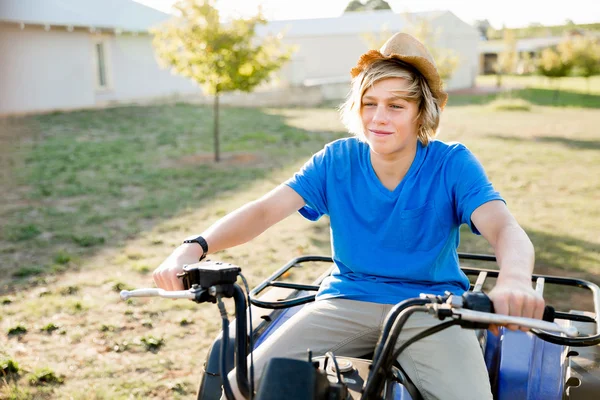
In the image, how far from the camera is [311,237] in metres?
6.62

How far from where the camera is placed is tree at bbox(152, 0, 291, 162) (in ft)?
35.1

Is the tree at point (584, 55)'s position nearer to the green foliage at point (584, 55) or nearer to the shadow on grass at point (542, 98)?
the green foliage at point (584, 55)

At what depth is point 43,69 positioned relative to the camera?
18.3 m

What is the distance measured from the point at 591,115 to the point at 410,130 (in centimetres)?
2050

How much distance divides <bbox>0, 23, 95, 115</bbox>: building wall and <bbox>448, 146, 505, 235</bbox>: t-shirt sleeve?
16828mm

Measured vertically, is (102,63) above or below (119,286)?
above

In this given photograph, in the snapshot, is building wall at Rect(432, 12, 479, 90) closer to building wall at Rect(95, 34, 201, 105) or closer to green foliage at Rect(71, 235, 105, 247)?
building wall at Rect(95, 34, 201, 105)

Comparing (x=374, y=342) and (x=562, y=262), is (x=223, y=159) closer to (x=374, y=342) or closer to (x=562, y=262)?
(x=562, y=262)

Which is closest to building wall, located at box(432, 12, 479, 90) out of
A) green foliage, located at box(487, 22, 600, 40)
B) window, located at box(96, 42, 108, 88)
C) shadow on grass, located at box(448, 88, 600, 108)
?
green foliage, located at box(487, 22, 600, 40)

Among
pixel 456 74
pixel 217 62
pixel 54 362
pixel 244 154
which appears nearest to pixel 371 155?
pixel 54 362

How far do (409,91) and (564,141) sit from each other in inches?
523

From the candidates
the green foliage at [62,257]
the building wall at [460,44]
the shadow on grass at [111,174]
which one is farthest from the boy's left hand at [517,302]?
the building wall at [460,44]

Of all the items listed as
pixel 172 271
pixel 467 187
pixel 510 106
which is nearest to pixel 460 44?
pixel 510 106

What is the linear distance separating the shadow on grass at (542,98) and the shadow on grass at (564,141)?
31.5 feet
